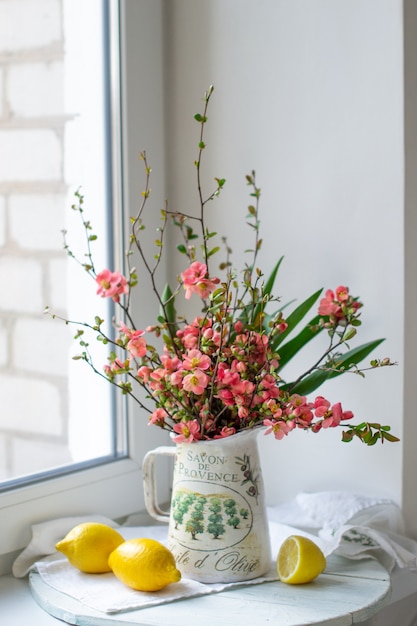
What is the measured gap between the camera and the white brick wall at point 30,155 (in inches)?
45.2

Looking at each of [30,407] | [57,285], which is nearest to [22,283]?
[57,285]

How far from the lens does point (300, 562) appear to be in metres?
0.97

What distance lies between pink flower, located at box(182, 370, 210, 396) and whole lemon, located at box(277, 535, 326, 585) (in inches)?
9.1

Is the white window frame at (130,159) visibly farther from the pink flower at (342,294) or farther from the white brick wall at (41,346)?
the pink flower at (342,294)

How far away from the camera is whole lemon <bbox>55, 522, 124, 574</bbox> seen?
1021mm

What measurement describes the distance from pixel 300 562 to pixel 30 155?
2.23 feet

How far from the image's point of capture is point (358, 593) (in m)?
0.96

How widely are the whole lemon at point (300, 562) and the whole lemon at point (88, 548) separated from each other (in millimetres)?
220

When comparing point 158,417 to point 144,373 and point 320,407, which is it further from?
point 320,407

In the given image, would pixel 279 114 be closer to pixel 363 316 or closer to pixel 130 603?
pixel 363 316

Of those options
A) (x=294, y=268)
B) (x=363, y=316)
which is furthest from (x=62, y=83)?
Result: (x=363, y=316)

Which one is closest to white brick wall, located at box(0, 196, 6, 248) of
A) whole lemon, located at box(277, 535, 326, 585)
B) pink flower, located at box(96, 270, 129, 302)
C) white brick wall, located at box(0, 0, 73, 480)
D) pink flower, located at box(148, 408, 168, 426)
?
white brick wall, located at box(0, 0, 73, 480)

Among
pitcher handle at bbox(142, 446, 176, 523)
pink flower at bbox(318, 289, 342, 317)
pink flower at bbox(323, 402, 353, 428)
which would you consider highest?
pink flower at bbox(318, 289, 342, 317)

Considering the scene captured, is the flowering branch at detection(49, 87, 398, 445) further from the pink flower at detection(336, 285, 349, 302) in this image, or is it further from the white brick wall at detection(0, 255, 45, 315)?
the white brick wall at detection(0, 255, 45, 315)
